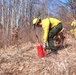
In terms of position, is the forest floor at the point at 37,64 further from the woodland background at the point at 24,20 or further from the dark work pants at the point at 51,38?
the woodland background at the point at 24,20

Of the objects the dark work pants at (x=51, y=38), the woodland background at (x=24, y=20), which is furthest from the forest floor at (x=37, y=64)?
the woodland background at (x=24, y=20)

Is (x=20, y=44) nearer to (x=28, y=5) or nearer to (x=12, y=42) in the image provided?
(x=12, y=42)

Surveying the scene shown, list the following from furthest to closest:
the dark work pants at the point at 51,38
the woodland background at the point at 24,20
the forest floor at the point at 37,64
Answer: the woodland background at the point at 24,20
the dark work pants at the point at 51,38
the forest floor at the point at 37,64

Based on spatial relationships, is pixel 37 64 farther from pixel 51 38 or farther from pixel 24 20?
pixel 24 20

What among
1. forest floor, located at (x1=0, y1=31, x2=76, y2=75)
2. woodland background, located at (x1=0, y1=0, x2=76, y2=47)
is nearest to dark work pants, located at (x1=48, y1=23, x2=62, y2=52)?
forest floor, located at (x1=0, y1=31, x2=76, y2=75)

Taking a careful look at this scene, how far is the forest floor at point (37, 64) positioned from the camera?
651 centimetres

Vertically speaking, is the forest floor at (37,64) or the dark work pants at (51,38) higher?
the dark work pants at (51,38)

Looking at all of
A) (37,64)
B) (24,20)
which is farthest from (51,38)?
(24,20)

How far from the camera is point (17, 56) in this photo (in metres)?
7.83

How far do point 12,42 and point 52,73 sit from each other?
4523 millimetres

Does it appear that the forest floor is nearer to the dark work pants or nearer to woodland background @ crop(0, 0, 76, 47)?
the dark work pants

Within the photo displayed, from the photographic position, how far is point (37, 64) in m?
7.02

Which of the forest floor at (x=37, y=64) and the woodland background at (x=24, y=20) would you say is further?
the woodland background at (x=24, y=20)

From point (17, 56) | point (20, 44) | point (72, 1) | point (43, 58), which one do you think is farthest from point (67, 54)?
point (72, 1)
